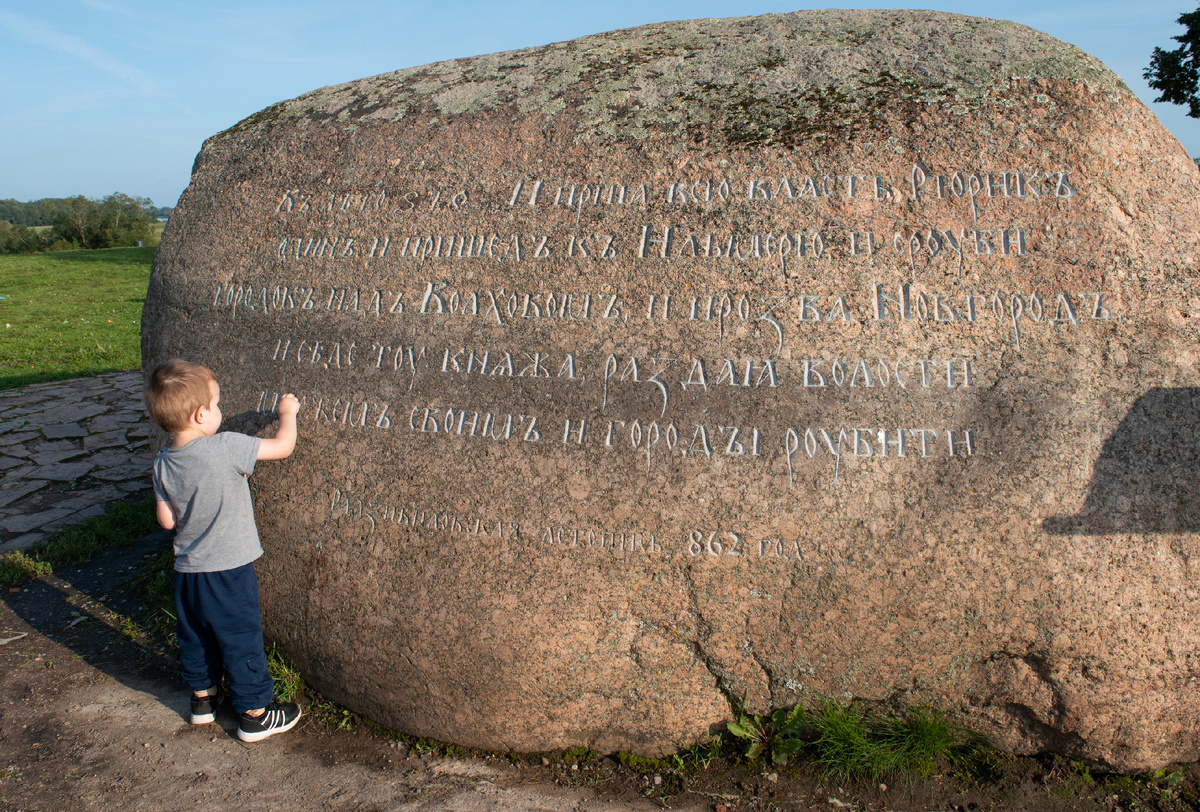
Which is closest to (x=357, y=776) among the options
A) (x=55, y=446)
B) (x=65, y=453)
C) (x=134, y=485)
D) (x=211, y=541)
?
(x=211, y=541)

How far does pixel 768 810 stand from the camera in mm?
2504

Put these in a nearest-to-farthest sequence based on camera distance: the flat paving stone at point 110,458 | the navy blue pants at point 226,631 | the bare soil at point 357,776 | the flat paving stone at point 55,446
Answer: the bare soil at point 357,776 → the navy blue pants at point 226,631 → the flat paving stone at point 110,458 → the flat paving stone at point 55,446

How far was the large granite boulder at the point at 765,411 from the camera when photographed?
8.05ft

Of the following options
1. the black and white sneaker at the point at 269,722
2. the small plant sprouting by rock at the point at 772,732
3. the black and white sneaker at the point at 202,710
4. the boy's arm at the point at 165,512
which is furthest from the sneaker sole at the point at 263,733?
the small plant sprouting by rock at the point at 772,732

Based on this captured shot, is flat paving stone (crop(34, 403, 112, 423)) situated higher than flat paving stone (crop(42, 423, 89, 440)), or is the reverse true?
flat paving stone (crop(34, 403, 112, 423))

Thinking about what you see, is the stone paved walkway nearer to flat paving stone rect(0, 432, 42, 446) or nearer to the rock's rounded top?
flat paving stone rect(0, 432, 42, 446)

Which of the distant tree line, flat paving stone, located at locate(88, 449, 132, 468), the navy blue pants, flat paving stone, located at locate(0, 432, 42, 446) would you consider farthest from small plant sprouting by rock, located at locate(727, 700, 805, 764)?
the distant tree line

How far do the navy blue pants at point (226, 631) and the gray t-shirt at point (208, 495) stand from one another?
74 mm

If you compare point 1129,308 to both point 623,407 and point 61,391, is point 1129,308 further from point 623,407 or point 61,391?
point 61,391

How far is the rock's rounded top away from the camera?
286cm

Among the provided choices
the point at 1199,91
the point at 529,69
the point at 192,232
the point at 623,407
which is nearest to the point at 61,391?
the point at 192,232

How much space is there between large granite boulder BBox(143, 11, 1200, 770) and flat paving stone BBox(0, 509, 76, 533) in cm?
274

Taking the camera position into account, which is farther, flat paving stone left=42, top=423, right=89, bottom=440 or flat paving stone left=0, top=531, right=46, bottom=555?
flat paving stone left=42, top=423, right=89, bottom=440

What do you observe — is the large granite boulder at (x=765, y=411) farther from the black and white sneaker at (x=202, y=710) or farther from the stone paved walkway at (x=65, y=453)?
the stone paved walkway at (x=65, y=453)
